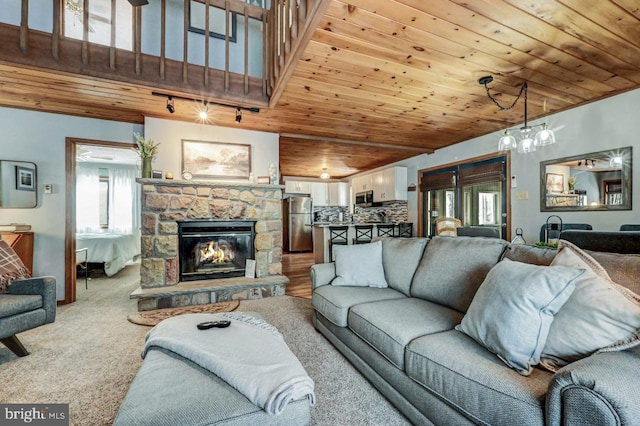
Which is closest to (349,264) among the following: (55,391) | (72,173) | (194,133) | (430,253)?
(430,253)

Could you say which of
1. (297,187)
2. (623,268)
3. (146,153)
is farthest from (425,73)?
(297,187)

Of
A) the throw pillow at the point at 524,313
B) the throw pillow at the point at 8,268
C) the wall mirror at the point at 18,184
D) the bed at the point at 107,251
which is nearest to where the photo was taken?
the throw pillow at the point at 524,313

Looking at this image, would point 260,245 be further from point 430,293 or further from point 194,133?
point 430,293

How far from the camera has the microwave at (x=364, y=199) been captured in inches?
281

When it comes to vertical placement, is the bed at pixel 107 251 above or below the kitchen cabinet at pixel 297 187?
below

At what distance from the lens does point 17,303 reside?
6.42 feet

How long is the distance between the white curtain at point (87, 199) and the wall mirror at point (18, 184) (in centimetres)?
351

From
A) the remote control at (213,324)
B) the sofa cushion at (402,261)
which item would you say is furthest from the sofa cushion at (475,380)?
the remote control at (213,324)

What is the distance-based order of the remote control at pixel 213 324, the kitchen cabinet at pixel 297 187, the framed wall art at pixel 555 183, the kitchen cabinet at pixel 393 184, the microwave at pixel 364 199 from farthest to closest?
1. the kitchen cabinet at pixel 297 187
2. the microwave at pixel 364 199
3. the kitchen cabinet at pixel 393 184
4. the framed wall art at pixel 555 183
5. the remote control at pixel 213 324

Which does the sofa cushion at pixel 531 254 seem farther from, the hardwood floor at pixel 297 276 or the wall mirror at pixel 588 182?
the hardwood floor at pixel 297 276

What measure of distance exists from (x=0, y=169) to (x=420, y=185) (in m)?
6.40

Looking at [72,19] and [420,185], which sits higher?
[72,19]

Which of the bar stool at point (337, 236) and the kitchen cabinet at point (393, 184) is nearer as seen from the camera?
the bar stool at point (337, 236)

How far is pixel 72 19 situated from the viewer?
3076 millimetres
